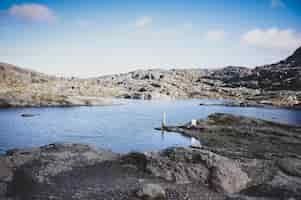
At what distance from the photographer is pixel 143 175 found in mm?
23719

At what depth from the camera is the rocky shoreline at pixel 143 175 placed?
65.6 ft

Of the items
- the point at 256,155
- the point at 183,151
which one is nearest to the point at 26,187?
the point at 183,151

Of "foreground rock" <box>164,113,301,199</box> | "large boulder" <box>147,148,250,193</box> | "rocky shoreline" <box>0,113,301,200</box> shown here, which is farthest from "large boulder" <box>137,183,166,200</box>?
"foreground rock" <box>164,113,301,199</box>

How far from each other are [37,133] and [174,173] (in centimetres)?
3872

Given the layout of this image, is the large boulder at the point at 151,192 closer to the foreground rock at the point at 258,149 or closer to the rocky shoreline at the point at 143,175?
the rocky shoreline at the point at 143,175

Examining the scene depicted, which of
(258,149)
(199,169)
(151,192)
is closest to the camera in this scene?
(151,192)

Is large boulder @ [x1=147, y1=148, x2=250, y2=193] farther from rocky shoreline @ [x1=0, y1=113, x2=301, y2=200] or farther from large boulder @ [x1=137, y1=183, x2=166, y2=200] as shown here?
large boulder @ [x1=137, y1=183, x2=166, y2=200]

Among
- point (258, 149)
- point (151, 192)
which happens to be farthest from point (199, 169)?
point (258, 149)

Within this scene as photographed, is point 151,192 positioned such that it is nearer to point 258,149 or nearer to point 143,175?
point 143,175

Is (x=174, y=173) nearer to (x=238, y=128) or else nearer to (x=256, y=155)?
(x=256, y=155)

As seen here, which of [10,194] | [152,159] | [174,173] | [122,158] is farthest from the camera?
[122,158]

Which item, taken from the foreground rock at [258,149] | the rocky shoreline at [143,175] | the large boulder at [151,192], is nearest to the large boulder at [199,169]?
the rocky shoreline at [143,175]

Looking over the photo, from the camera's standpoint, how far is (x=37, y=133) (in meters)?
52.3

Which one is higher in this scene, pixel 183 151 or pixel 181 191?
pixel 183 151
